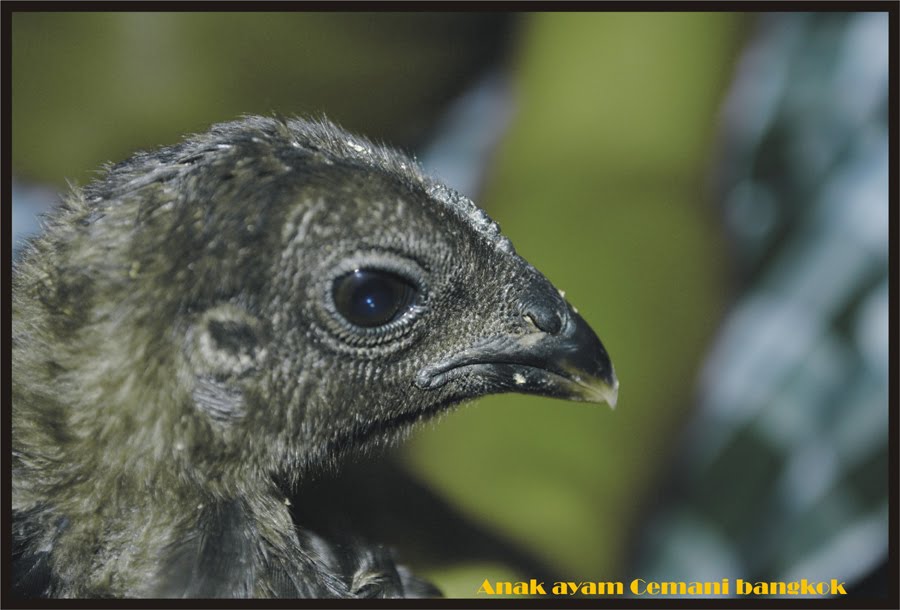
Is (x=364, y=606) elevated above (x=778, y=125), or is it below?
below

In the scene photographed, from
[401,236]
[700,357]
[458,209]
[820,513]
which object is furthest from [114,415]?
[820,513]

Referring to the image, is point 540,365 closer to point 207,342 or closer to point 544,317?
point 544,317

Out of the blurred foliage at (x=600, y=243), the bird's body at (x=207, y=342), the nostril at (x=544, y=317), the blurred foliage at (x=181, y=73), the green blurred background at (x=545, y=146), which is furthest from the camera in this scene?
the blurred foliage at (x=600, y=243)

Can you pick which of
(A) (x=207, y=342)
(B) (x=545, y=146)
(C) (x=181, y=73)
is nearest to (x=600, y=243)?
(B) (x=545, y=146)

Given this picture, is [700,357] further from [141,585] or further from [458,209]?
[141,585]

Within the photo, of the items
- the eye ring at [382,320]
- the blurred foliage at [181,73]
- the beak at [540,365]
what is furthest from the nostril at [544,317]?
the blurred foliage at [181,73]

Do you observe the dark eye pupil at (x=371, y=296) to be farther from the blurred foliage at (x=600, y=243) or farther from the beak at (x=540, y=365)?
the blurred foliage at (x=600, y=243)

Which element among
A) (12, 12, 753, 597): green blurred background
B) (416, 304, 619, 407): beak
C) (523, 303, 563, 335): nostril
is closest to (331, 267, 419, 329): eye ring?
(416, 304, 619, 407): beak
